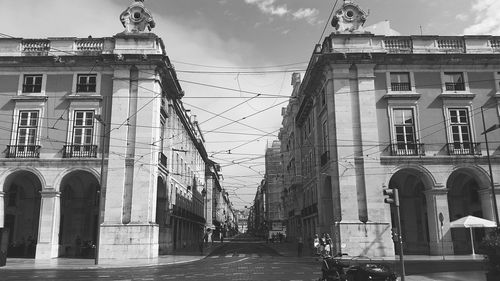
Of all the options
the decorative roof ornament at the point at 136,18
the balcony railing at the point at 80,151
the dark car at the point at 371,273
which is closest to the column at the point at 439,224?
the dark car at the point at 371,273

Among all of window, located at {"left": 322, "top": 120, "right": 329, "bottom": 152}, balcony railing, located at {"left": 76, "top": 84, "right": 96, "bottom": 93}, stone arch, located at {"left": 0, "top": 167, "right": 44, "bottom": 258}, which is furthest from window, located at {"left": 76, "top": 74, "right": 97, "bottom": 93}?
window, located at {"left": 322, "top": 120, "right": 329, "bottom": 152}

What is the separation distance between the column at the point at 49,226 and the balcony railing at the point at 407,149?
79.5 ft

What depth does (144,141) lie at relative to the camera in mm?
31469

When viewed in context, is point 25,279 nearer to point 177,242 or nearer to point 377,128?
point 377,128

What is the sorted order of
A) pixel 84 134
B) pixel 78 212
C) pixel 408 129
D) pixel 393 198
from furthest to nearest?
pixel 78 212 → pixel 408 129 → pixel 84 134 → pixel 393 198

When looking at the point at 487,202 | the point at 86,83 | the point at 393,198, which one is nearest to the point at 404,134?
the point at 487,202

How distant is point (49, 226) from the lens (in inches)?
1187

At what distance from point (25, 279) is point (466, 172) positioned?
2888 centimetres

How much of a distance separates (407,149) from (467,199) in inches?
295

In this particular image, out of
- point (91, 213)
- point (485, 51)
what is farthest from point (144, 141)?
point (485, 51)

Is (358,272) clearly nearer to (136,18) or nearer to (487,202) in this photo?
(487,202)

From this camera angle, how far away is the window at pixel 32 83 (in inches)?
1284

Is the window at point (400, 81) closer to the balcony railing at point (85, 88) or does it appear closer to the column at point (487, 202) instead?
the column at point (487, 202)

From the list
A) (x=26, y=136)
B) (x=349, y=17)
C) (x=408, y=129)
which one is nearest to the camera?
(x=26, y=136)
